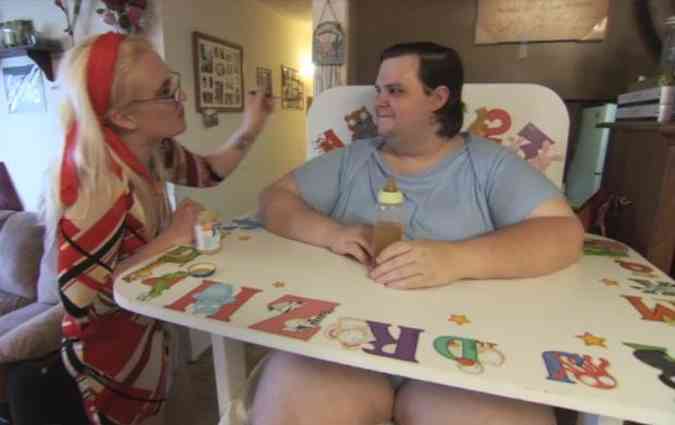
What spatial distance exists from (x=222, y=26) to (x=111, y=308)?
2073 mm

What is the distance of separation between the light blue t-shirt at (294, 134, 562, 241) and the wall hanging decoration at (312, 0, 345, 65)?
2.86 feet

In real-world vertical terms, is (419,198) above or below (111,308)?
above

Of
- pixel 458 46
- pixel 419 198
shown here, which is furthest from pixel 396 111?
pixel 458 46

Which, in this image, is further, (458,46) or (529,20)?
(458,46)

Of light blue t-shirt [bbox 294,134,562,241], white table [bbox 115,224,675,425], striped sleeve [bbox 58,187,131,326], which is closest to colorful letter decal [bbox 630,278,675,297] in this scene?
white table [bbox 115,224,675,425]

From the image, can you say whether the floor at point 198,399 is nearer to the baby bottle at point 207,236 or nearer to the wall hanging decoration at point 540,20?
the baby bottle at point 207,236

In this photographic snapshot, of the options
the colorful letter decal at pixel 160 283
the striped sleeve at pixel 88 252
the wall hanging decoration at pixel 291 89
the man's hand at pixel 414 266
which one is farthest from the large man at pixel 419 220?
the wall hanging decoration at pixel 291 89

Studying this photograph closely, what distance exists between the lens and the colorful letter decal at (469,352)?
0.52 meters

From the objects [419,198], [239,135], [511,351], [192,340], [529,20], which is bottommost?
[192,340]

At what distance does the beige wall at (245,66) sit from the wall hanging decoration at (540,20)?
150cm

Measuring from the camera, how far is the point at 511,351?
549 millimetres

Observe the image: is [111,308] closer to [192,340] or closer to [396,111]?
[396,111]

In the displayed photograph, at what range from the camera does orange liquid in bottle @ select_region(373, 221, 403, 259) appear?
2.62ft

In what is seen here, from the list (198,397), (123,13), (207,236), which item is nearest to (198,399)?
(198,397)
